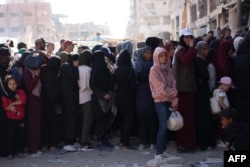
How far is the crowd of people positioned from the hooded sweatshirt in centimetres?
5

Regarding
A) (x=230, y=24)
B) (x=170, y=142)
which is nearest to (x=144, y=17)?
(x=230, y=24)

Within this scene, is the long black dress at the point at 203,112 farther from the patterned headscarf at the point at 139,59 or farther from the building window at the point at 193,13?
the building window at the point at 193,13

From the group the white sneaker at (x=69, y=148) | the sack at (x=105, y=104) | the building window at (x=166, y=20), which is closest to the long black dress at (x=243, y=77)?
the sack at (x=105, y=104)

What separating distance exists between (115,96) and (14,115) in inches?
67.5

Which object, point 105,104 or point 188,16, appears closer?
point 105,104

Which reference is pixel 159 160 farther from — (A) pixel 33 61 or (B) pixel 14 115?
(A) pixel 33 61

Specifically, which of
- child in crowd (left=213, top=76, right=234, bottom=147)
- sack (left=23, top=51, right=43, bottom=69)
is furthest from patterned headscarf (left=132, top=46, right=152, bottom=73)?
sack (left=23, top=51, right=43, bottom=69)

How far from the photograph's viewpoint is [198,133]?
6.50m

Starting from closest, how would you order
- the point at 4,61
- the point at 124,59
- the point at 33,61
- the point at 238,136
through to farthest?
the point at 238,136 → the point at 4,61 → the point at 33,61 → the point at 124,59

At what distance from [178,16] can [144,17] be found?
2648 centimetres

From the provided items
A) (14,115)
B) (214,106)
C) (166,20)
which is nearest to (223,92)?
(214,106)

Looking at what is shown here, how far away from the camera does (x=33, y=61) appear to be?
6375 millimetres

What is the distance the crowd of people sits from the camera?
6242 mm

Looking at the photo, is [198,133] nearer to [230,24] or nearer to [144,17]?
[230,24]
